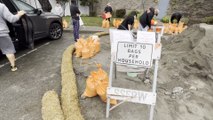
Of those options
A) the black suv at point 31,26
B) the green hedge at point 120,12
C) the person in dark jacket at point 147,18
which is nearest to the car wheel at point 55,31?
the black suv at point 31,26

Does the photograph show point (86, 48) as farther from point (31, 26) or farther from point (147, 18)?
point (147, 18)

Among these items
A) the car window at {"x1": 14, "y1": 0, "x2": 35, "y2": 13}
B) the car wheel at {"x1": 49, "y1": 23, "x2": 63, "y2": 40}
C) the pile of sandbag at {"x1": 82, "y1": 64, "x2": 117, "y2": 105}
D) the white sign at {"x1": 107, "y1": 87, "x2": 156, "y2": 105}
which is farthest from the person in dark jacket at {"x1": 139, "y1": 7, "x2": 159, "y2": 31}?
the white sign at {"x1": 107, "y1": 87, "x2": 156, "y2": 105}

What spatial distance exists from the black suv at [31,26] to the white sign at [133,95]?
11.5 feet

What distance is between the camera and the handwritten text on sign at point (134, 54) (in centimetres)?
314

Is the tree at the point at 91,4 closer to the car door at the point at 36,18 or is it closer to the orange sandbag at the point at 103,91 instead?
the car door at the point at 36,18

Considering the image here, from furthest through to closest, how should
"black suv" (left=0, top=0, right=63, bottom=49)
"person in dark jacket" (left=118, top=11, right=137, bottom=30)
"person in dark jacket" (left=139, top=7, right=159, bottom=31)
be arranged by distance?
"person in dark jacket" (left=139, top=7, right=159, bottom=31) < "person in dark jacket" (left=118, top=11, right=137, bottom=30) < "black suv" (left=0, top=0, right=63, bottom=49)

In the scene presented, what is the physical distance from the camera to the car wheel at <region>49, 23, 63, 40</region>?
793cm

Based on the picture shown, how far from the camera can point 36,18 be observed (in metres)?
6.84

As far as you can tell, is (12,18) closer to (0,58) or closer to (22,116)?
(0,58)

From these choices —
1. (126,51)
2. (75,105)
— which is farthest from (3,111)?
(126,51)

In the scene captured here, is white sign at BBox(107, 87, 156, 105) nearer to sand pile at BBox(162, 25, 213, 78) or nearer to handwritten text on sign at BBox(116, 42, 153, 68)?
handwritten text on sign at BBox(116, 42, 153, 68)

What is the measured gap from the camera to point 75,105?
346 centimetres

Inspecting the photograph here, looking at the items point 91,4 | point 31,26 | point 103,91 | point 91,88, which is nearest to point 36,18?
point 31,26

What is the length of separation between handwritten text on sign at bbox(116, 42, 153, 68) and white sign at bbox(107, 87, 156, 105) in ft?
1.41
